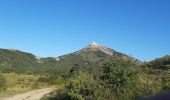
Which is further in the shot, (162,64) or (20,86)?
(20,86)

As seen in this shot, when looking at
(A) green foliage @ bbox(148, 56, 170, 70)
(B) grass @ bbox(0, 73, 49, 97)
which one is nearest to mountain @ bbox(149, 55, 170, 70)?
(A) green foliage @ bbox(148, 56, 170, 70)

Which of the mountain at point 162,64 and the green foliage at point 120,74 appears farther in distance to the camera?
the mountain at point 162,64

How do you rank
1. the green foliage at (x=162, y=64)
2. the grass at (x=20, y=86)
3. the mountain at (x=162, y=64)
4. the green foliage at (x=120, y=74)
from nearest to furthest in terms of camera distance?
the green foliage at (x=120, y=74) → the green foliage at (x=162, y=64) → the mountain at (x=162, y=64) → the grass at (x=20, y=86)

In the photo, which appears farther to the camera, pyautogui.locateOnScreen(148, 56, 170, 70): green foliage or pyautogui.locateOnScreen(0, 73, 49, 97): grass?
pyautogui.locateOnScreen(0, 73, 49, 97): grass

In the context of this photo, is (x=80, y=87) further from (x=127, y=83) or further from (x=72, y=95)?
(x=127, y=83)

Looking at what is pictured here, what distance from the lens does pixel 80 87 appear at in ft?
68.2

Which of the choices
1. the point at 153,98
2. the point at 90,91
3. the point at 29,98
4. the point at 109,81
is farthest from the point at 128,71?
the point at 153,98

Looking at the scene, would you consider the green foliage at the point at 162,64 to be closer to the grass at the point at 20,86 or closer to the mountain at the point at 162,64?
the mountain at the point at 162,64

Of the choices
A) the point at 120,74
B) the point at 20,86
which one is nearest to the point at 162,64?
the point at 20,86

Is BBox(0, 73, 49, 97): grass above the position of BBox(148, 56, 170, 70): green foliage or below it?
below

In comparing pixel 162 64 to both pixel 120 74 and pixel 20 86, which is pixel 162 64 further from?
pixel 120 74

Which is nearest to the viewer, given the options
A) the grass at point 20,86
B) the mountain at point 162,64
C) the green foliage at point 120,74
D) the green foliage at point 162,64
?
the green foliage at point 120,74

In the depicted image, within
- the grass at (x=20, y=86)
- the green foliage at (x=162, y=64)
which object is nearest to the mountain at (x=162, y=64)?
the green foliage at (x=162, y=64)

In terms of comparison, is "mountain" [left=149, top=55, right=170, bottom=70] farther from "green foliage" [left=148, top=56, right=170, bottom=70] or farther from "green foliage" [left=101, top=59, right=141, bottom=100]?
"green foliage" [left=101, top=59, right=141, bottom=100]
